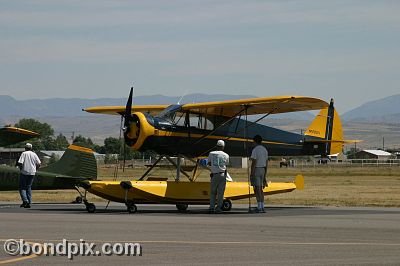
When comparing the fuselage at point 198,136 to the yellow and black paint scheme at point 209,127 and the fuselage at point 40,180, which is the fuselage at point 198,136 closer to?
the yellow and black paint scheme at point 209,127

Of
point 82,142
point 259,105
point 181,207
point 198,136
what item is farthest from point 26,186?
point 82,142

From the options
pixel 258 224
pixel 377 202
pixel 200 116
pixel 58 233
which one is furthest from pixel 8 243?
pixel 377 202

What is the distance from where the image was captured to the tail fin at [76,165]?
898 inches

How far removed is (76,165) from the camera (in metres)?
22.8

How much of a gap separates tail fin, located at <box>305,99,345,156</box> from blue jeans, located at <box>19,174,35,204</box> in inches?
351

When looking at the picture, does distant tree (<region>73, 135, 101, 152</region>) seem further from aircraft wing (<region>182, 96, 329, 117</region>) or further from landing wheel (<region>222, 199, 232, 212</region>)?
landing wheel (<region>222, 199, 232, 212</region>)

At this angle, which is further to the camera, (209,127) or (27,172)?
(209,127)

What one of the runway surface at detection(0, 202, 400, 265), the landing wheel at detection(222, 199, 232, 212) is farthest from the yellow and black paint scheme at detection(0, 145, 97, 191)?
the landing wheel at detection(222, 199, 232, 212)

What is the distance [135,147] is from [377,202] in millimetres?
6720

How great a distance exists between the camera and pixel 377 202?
904 inches

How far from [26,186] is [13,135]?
69.9 inches

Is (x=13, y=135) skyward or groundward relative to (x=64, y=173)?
skyward

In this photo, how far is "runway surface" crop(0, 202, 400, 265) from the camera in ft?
33.3

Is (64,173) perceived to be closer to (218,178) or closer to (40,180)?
(40,180)
